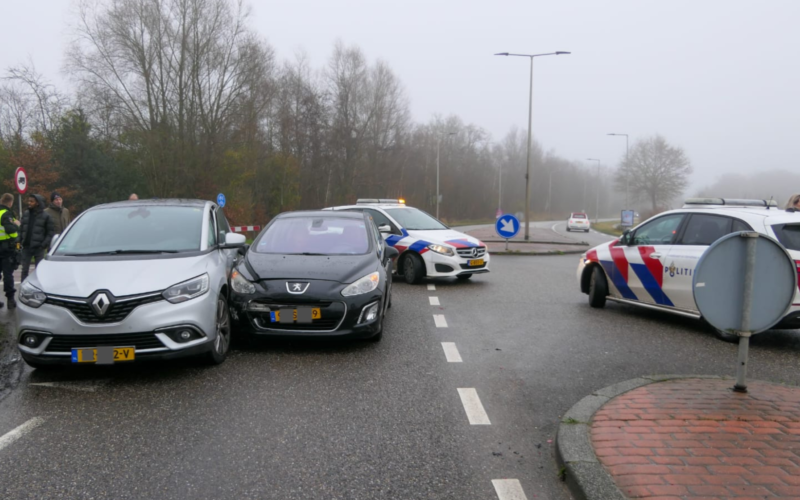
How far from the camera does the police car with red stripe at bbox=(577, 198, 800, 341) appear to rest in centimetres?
727

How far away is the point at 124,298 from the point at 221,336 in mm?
1194

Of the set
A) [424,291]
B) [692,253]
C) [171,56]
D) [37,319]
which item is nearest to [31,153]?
[171,56]

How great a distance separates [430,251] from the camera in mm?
12227

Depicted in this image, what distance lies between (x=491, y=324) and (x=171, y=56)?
1216 inches

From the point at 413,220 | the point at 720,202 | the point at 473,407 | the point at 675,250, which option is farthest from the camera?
the point at 413,220

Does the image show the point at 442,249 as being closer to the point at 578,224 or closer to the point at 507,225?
the point at 507,225

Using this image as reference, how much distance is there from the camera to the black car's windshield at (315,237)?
307 inches

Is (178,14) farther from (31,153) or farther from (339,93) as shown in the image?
(339,93)

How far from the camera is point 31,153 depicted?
99.7ft

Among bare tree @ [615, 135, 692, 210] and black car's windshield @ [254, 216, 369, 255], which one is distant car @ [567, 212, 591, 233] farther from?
black car's windshield @ [254, 216, 369, 255]

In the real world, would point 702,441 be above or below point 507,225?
below

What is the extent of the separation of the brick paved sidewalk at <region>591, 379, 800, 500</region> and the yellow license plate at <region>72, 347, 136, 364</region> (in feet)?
12.6

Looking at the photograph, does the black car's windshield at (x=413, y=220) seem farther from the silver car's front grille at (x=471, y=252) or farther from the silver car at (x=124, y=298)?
the silver car at (x=124, y=298)

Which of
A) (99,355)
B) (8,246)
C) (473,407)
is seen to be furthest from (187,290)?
(8,246)
